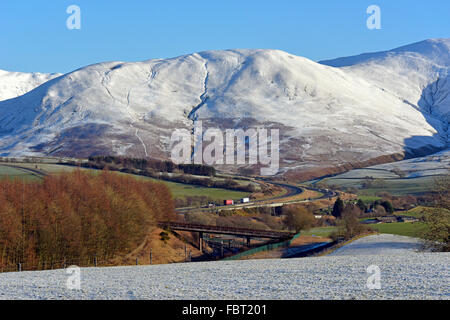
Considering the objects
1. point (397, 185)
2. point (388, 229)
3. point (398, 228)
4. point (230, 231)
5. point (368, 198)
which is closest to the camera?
point (230, 231)

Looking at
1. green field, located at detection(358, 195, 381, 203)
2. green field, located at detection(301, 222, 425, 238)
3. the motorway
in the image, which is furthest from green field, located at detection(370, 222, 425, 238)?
green field, located at detection(358, 195, 381, 203)

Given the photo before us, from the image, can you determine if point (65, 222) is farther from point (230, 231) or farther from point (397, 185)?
point (397, 185)

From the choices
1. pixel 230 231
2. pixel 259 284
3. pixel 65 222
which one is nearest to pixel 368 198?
pixel 230 231

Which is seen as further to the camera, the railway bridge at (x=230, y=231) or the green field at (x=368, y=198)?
the green field at (x=368, y=198)

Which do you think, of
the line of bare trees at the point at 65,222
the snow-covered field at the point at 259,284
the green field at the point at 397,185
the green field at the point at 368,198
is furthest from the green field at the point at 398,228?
the snow-covered field at the point at 259,284

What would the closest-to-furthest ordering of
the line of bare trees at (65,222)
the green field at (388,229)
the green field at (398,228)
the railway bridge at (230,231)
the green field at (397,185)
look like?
the line of bare trees at (65,222), the railway bridge at (230,231), the green field at (398,228), the green field at (388,229), the green field at (397,185)

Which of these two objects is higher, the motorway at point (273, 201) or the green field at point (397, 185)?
the green field at point (397, 185)

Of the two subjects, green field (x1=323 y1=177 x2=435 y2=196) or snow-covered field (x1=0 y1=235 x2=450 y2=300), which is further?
green field (x1=323 y1=177 x2=435 y2=196)

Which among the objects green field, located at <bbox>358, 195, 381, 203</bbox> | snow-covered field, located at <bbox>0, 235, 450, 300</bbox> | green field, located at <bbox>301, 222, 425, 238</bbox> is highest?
green field, located at <bbox>358, 195, 381, 203</bbox>

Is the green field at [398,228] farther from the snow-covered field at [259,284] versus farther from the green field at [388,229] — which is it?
the snow-covered field at [259,284]

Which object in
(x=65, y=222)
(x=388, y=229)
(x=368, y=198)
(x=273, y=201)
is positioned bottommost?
(x=388, y=229)

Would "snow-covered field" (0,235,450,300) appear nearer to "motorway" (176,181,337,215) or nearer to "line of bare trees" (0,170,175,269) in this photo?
"line of bare trees" (0,170,175,269)

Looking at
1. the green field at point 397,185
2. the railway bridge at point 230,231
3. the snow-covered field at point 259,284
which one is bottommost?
the railway bridge at point 230,231

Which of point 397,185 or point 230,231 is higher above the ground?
point 397,185
